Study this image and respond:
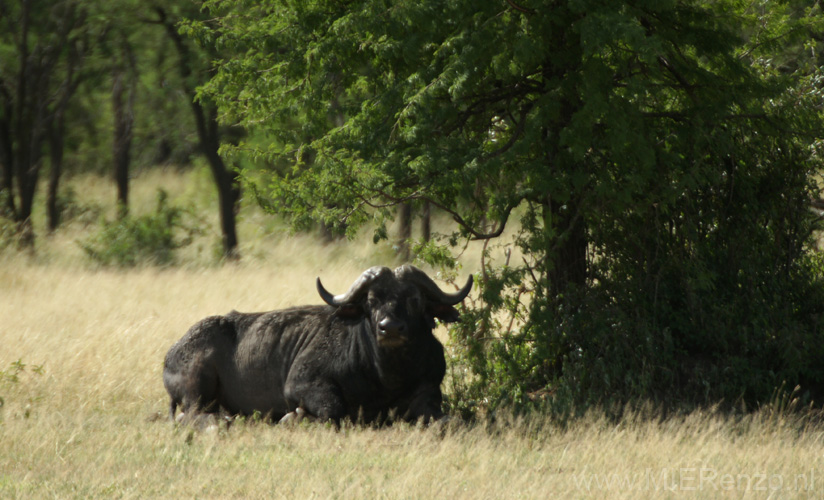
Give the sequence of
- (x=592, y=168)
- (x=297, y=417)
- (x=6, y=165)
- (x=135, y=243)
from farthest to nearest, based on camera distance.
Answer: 1. (x=6, y=165)
2. (x=135, y=243)
3. (x=592, y=168)
4. (x=297, y=417)

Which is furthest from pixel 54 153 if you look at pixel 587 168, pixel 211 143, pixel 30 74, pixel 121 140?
pixel 587 168

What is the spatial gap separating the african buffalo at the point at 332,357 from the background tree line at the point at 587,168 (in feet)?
2.22

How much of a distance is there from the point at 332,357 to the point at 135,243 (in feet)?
50.2

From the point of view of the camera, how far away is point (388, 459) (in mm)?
7203

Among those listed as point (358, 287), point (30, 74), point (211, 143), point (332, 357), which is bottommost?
point (332, 357)

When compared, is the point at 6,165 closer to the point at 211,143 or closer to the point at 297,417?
the point at 211,143

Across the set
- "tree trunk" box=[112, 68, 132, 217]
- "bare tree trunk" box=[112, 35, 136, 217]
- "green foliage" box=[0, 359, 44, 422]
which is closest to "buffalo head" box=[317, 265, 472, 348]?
"green foliage" box=[0, 359, 44, 422]

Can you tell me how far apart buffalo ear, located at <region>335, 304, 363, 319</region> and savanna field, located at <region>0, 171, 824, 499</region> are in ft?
3.72

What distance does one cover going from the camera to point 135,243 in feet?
75.6

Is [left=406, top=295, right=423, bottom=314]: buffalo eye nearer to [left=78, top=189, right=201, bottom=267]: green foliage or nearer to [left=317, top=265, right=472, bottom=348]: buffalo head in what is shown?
[left=317, top=265, right=472, bottom=348]: buffalo head

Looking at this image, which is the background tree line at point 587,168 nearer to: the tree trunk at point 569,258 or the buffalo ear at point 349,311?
the tree trunk at point 569,258

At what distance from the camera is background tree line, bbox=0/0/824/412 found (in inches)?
342

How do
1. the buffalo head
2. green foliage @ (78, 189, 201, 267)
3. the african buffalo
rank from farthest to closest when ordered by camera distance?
green foliage @ (78, 189, 201, 267) → the african buffalo → the buffalo head

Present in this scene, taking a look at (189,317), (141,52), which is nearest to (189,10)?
(141,52)
